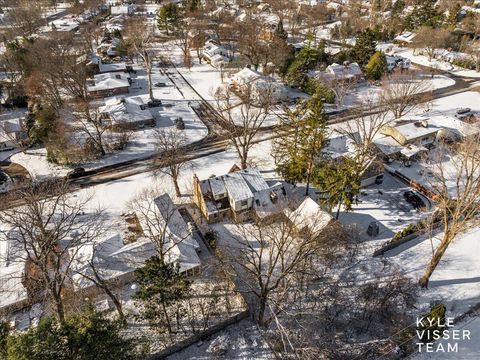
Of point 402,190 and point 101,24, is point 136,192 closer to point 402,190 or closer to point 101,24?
point 402,190

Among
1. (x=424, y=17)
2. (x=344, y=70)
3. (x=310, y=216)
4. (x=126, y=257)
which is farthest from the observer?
(x=424, y=17)

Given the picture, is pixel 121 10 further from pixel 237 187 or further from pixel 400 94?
pixel 237 187

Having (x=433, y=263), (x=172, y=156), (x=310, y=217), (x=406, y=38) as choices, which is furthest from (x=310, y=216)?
(x=406, y=38)

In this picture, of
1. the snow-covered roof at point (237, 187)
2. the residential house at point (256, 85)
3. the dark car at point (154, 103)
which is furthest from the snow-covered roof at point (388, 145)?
the dark car at point (154, 103)

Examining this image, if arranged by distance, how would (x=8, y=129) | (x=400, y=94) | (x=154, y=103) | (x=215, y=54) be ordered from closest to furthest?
(x=8, y=129)
(x=400, y=94)
(x=154, y=103)
(x=215, y=54)

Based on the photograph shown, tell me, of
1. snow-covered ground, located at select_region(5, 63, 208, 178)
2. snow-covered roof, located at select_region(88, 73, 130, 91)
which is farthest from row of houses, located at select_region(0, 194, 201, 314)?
snow-covered roof, located at select_region(88, 73, 130, 91)

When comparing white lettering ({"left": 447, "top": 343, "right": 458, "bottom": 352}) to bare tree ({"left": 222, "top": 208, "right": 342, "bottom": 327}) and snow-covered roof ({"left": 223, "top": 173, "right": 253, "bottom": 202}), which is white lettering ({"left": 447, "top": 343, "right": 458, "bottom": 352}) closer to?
bare tree ({"left": 222, "top": 208, "right": 342, "bottom": 327})
